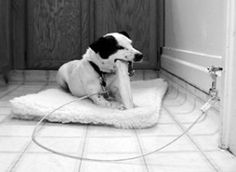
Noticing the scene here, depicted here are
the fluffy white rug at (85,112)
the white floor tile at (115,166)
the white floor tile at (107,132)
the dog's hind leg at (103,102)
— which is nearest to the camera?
the white floor tile at (115,166)

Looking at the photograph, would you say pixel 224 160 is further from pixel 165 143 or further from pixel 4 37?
pixel 4 37

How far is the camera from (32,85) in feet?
8.09

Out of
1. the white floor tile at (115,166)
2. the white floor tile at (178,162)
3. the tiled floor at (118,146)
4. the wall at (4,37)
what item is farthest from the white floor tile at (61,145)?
the wall at (4,37)

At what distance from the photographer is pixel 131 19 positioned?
2596 millimetres

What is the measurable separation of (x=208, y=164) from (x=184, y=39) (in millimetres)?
1231

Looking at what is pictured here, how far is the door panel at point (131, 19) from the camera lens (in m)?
2.58

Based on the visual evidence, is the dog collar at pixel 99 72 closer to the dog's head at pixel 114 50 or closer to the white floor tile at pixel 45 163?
the dog's head at pixel 114 50

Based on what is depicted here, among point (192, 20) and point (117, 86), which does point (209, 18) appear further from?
point (117, 86)

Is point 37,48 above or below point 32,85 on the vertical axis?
above

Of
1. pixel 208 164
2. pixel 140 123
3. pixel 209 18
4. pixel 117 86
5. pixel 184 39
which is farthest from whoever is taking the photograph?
pixel 184 39

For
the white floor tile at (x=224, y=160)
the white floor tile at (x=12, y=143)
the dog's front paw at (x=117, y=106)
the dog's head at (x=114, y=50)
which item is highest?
the dog's head at (x=114, y=50)

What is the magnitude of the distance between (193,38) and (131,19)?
0.78 meters

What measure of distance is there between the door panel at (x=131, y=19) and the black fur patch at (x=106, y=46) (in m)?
0.91

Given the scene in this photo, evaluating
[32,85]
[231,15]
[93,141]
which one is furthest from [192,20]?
[32,85]
